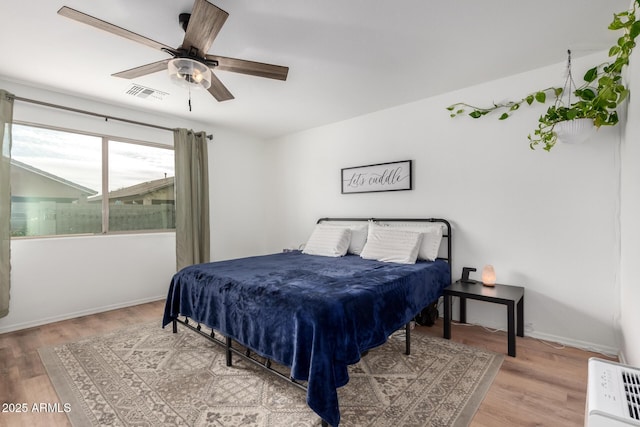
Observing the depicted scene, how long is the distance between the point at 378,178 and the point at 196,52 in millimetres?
2515

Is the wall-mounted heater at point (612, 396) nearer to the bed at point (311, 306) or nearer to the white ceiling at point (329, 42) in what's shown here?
the bed at point (311, 306)

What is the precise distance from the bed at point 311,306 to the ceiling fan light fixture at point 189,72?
59.1 inches

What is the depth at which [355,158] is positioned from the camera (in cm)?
414

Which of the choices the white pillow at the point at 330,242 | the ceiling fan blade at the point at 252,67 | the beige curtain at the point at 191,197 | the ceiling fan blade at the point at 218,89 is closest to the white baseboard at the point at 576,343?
the white pillow at the point at 330,242

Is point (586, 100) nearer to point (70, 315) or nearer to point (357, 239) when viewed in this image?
point (357, 239)

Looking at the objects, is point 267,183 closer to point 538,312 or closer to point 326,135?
point 326,135

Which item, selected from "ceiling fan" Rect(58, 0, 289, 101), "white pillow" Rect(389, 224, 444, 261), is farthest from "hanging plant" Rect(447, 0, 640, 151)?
"ceiling fan" Rect(58, 0, 289, 101)

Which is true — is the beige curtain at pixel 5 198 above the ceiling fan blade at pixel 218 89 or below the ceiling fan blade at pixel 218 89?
below

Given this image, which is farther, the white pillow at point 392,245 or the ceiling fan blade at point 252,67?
the white pillow at point 392,245

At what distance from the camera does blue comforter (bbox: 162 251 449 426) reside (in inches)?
64.3

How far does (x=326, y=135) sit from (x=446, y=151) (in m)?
1.82

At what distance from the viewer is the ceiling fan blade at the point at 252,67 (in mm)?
2127

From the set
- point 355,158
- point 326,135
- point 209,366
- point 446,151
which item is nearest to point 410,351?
point 209,366

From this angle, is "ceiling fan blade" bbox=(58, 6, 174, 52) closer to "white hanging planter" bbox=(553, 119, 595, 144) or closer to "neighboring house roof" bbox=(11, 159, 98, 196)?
"neighboring house roof" bbox=(11, 159, 98, 196)
